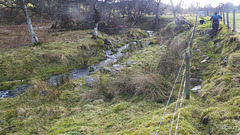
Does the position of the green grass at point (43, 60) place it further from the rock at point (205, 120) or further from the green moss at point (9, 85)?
the rock at point (205, 120)

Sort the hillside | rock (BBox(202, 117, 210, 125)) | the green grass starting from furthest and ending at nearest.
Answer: the green grass < the hillside < rock (BBox(202, 117, 210, 125))

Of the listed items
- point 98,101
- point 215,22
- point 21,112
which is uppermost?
point 215,22

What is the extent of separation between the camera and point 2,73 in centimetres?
934

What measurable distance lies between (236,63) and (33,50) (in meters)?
13.0

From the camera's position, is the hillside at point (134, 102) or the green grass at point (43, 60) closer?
the hillside at point (134, 102)

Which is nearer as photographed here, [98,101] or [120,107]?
[120,107]

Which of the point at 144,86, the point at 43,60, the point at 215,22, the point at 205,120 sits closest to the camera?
the point at 205,120

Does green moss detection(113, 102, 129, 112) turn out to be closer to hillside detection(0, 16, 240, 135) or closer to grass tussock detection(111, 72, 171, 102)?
hillside detection(0, 16, 240, 135)

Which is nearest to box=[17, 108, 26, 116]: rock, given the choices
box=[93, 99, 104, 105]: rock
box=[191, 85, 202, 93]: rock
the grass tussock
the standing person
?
box=[93, 99, 104, 105]: rock

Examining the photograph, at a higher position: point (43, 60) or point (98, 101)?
point (43, 60)

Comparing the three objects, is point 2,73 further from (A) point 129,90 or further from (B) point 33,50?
(A) point 129,90

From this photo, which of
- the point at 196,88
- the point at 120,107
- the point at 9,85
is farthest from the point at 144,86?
the point at 9,85

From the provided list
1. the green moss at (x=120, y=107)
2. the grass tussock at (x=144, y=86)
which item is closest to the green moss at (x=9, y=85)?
the grass tussock at (x=144, y=86)

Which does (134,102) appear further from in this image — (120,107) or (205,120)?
(205,120)
